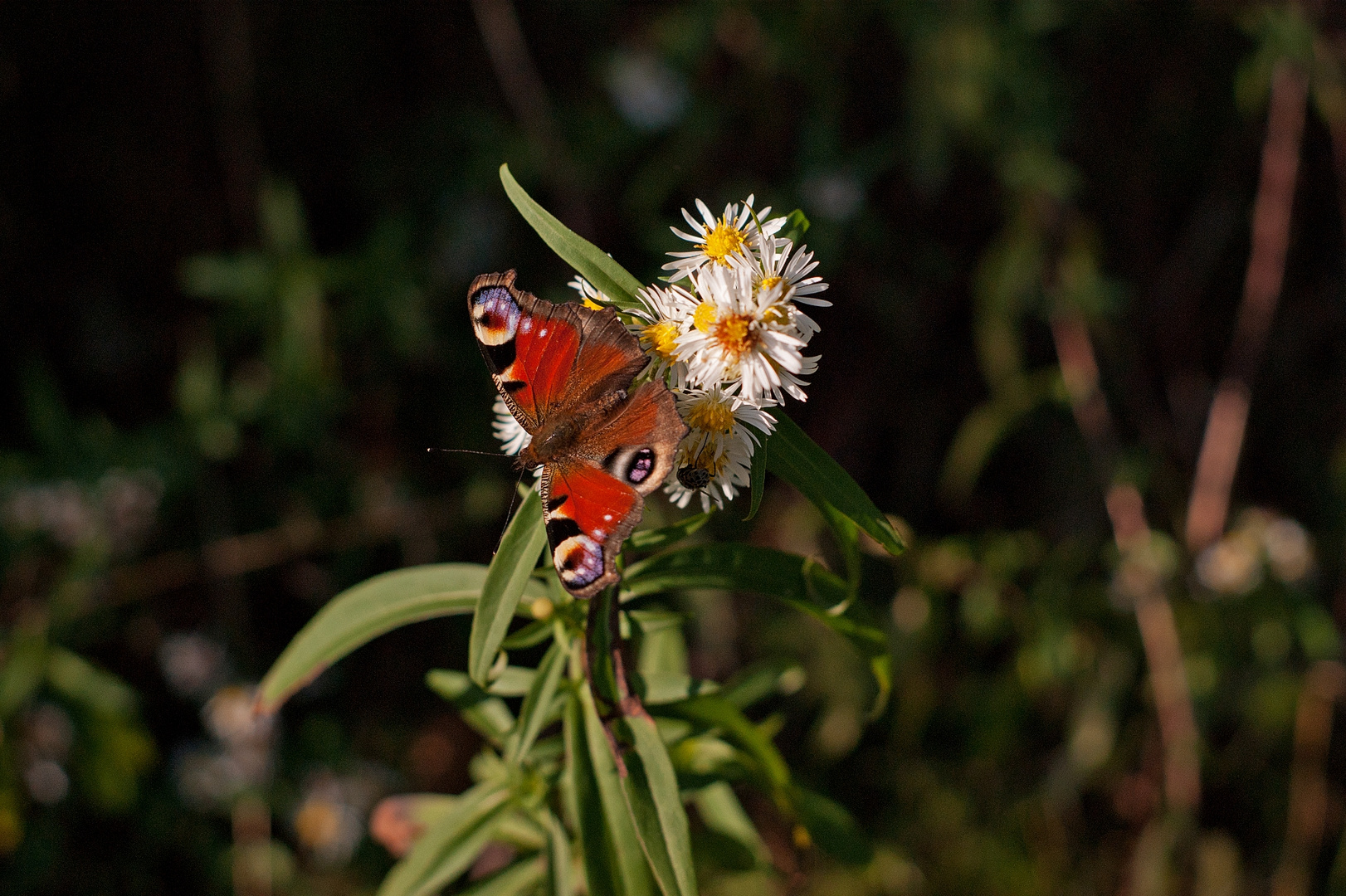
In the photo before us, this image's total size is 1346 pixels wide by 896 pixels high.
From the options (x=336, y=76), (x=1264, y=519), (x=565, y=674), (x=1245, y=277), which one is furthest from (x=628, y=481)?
(x=1245, y=277)

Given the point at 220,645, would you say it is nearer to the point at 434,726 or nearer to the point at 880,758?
the point at 434,726

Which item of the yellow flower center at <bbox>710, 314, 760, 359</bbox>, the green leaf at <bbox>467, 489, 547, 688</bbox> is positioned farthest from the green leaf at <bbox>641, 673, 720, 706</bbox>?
the yellow flower center at <bbox>710, 314, 760, 359</bbox>

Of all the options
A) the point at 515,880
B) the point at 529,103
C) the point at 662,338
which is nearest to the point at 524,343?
the point at 662,338

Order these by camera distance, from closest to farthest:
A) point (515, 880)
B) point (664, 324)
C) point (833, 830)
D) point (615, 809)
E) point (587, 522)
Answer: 1. point (587, 522)
2. point (664, 324)
3. point (615, 809)
4. point (515, 880)
5. point (833, 830)

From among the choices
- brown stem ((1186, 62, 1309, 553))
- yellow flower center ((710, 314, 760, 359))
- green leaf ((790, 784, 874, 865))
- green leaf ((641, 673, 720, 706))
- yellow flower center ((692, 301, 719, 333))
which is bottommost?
green leaf ((790, 784, 874, 865))

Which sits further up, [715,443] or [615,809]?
[715,443]

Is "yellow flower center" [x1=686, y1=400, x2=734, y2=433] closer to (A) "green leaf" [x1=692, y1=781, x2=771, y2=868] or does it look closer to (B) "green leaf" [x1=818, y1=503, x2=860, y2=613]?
(B) "green leaf" [x1=818, y1=503, x2=860, y2=613]

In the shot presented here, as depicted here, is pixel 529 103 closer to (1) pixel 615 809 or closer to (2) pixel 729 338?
(2) pixel 729 338
